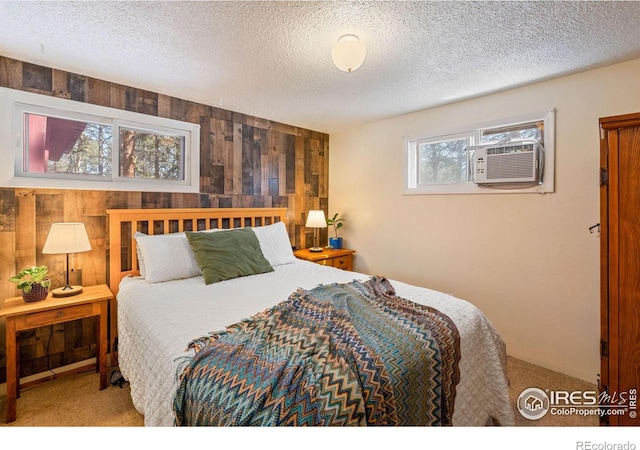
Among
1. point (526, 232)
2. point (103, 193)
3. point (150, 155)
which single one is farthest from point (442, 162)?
point (103, 193)

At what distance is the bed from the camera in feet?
3.25

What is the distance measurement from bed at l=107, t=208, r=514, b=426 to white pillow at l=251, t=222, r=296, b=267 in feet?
A: 0.90

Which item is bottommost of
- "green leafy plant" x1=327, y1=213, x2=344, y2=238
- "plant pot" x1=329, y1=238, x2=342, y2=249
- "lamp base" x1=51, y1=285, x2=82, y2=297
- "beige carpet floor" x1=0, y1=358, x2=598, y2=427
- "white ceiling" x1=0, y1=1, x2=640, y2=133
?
"beige carpet floor" x1=0, y1=358, x2=598, y2=427

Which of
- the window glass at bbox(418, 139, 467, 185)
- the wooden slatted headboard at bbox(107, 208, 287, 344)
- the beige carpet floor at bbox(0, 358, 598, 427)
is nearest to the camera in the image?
the beige carpet floor at bbox(0, 358, 598, 427)

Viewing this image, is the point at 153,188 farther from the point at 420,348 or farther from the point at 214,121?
the point at 420,348

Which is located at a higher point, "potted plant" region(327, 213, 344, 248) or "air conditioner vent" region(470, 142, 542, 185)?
"air conditioner vent" region(470, 142, 542, 185)

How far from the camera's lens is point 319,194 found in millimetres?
4164

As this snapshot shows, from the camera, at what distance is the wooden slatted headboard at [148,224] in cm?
244

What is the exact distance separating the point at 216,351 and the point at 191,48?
1854 millimetres

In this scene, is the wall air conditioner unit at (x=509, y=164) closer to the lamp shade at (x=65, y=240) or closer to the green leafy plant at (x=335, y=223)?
the green leafy plant at (x=335, y=223)

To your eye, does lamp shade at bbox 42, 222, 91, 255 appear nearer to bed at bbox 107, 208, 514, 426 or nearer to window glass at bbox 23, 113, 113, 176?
bed at bbox 107, 208, 514, 426

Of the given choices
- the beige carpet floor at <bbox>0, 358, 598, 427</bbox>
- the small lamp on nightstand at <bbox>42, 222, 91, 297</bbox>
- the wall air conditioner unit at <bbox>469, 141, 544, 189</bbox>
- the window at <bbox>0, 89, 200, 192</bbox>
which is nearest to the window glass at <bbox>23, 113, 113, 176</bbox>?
the window at <bbox>0, 89, 200, 192</bbox>

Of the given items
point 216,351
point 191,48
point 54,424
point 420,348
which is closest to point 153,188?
point 191,48

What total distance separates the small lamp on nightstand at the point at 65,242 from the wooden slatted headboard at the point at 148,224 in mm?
322
